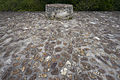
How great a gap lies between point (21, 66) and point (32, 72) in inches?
14.0

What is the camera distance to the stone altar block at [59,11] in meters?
4.46

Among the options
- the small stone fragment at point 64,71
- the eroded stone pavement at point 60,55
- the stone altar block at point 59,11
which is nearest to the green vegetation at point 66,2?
the stone altar block at point 59,11

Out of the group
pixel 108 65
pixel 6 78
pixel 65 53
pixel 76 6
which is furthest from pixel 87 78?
pixel 76 6

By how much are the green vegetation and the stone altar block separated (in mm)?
2675

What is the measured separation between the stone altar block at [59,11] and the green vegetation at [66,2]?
267 cm

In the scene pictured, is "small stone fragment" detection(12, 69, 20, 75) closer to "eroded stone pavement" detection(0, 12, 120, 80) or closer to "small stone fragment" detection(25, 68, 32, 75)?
"eroded stone pavement" detection(0, 12, 120, 80)

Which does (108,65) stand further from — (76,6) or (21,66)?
(76,6)

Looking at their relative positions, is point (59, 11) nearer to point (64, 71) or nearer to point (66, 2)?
point (66, 2)

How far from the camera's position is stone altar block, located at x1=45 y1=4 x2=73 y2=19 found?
446cm

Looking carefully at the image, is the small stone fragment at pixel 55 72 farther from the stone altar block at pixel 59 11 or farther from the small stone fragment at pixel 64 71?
the stone altar block at pixel 59 11

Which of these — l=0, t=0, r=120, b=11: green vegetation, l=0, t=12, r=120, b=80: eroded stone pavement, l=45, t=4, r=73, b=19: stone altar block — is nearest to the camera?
l=0, t=12, r=120, b=80: eroded stone pavement

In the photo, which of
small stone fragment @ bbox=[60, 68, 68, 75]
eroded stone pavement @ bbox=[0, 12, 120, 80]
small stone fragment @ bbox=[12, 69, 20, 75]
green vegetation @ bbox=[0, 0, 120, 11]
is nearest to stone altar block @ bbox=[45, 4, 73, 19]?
eroded stone pavement @ bbox=[0, 12, 120, 80]

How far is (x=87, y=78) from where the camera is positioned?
70.2 inches

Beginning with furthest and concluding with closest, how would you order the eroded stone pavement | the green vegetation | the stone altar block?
the green vegetation
the stone altar block
the eroded stone pavement
